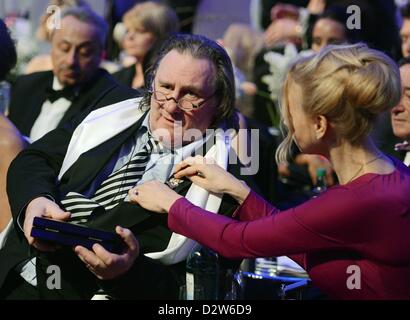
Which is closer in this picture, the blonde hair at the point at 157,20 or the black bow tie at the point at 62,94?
the black bow tie at the point at 62,94

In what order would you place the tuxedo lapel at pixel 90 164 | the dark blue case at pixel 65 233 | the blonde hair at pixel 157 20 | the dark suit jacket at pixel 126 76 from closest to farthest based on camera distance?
the dark blue case at pixel 65 233, the tuxedo lapel at pixel 90 164, the dark suit jacket at pixel 126 76, the blonde hair at pixel 157 20

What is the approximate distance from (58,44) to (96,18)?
12.3 inches

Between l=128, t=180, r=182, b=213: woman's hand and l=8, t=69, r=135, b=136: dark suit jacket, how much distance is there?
216 cm

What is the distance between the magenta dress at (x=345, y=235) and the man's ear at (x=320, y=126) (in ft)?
0.61

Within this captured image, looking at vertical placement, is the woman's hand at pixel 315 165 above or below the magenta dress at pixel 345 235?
below

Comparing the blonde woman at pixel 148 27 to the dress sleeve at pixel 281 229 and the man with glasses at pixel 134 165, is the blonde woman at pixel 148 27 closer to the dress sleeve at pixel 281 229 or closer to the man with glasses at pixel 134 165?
the man with glasses at pixel 134 165

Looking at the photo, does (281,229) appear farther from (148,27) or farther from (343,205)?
(148,27)

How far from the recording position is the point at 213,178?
10.5 ft

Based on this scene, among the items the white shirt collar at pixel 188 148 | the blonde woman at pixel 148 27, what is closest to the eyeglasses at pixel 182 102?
the white shirt collar at pixel 188 148

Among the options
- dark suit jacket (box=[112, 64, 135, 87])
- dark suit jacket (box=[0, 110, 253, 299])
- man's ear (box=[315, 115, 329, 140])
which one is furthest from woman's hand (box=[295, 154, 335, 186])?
man's ear (box=[315, 115, 329, 140])

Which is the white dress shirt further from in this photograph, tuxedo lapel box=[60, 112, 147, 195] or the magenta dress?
the magenta dress

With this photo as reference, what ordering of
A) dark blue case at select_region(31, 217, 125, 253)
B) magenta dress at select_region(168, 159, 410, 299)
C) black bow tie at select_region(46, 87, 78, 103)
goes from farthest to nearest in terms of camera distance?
black bow tie at select_region(46, 87, 78, 103)
dark blue case at select_region(31, 217, 125, 253)
magenta dress at select_region(168, 159, 410, 299)

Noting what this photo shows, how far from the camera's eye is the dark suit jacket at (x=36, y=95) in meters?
5.39

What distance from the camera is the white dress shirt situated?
5402mm
